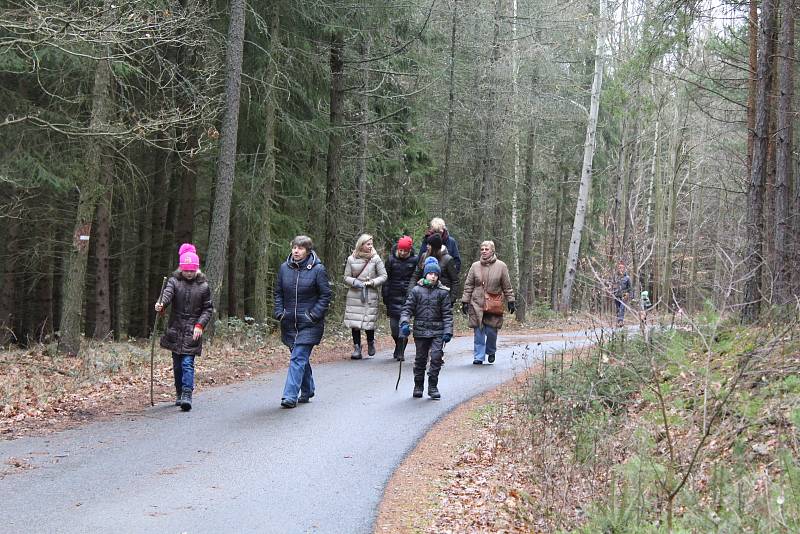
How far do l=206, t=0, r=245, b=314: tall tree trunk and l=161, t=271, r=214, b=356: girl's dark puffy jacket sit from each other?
5.14m

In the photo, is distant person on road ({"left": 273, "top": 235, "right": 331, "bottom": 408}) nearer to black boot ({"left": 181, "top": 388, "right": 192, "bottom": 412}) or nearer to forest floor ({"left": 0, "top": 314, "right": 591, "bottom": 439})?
black boot ({"left": 181, "top": 388, "right": 192, "bottom": 412})

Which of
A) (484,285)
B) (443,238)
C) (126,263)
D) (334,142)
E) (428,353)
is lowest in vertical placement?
(428,353)

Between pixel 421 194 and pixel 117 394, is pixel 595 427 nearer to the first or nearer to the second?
pixel 117 394

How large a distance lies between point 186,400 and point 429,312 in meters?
3.56

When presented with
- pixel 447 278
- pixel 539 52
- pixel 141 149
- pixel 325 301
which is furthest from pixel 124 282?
pixel 325 301

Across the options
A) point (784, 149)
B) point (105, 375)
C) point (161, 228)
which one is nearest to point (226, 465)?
point (105, 375)

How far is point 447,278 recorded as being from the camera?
46.6ft

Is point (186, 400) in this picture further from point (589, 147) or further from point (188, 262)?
point (589, 147)

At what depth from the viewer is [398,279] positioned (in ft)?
47.5

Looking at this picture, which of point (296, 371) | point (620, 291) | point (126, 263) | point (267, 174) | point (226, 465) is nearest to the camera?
point (226, 465)

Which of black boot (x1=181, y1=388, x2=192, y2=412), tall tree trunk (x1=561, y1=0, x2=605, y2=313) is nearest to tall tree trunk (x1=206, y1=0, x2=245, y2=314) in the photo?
black boot (x1=181, y1=388, x2=192, y2=412)

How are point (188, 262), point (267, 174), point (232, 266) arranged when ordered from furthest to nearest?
1. point (232, 266)
2. point (267, 174)
3. point (188, 262)

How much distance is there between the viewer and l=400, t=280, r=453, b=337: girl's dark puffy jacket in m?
10.8

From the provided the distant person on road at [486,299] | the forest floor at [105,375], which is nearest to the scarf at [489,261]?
the distant person on road at [486,299]
